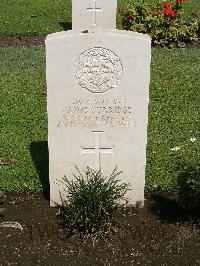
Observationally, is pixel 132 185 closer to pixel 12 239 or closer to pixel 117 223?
pixel 117 223

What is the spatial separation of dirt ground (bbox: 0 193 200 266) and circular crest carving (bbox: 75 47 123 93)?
4.38 ft

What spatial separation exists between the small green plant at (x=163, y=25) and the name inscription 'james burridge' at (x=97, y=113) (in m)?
7.10

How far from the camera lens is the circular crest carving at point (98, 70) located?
15.6 feet

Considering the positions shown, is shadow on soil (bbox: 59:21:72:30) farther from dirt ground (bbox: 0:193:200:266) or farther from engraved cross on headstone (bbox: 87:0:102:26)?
dirt ground (bbox: 0:193:200:266)

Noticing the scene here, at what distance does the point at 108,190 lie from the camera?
4906 mm

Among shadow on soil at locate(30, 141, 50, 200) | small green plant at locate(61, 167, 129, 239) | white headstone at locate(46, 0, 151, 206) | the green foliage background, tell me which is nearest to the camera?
white headstone at locate(46, 0, 151, 206)

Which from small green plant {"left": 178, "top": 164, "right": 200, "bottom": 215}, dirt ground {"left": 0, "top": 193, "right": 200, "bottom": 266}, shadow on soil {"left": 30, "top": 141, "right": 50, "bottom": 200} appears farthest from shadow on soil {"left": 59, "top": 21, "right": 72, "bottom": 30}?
small green plant {"left": 178, "top": 164, "right": 200, "bottom": 215}

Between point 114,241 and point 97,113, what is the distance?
46.5 inches

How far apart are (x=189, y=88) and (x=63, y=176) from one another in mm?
4157

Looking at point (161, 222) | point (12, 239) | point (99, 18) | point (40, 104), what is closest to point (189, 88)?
point (40, 104)

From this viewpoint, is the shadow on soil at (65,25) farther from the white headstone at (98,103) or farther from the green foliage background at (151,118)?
the white headstone at (98,103)

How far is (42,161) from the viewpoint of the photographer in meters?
6.48

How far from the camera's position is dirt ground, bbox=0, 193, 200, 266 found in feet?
15.5

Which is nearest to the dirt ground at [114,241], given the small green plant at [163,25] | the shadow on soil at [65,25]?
the small green plant at [163,25]
